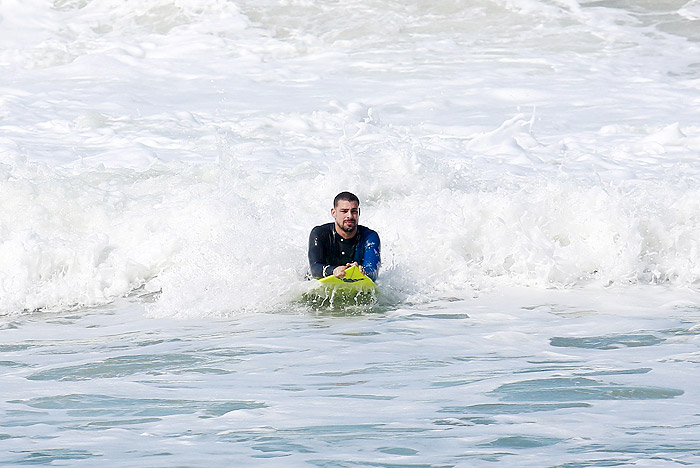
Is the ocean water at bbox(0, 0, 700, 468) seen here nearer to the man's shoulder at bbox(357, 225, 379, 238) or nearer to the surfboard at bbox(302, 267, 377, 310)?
the surfboard at bbox(302, 267, 377, 310)

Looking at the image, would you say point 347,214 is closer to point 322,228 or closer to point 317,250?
point 322,228

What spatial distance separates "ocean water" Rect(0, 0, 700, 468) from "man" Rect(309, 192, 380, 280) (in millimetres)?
366

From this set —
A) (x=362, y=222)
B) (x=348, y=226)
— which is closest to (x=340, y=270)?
(x=348, y=226)

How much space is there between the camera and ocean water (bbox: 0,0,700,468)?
5129mm

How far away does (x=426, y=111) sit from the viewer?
17422 mm

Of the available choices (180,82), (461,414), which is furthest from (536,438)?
(180,82)

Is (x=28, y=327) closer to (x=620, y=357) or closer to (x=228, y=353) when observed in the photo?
(x=228, y=353)

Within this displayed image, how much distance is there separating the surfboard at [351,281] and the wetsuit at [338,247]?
34cm

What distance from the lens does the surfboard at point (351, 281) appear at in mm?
8836

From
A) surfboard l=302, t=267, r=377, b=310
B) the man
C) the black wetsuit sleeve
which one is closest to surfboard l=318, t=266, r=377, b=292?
surfboard l=302, t=267, r=377, b=310

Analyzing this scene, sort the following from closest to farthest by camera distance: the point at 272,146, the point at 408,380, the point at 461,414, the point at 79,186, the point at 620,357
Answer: the point at 461,414, the point at 408,380, the point at 620,357, the point at 79,186, the point at 272,146

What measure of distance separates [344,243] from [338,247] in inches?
2.7

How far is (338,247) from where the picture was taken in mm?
9438

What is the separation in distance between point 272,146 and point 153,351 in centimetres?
832
